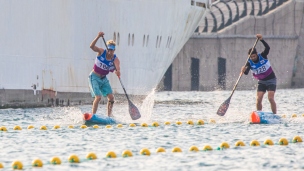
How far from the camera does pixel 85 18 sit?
124 ft

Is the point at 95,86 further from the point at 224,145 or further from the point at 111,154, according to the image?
the point at 111,154

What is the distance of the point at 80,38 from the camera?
124 ft

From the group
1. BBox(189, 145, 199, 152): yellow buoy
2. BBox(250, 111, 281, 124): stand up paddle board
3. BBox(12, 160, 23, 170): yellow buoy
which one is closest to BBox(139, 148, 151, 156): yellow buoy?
BBox(189, 145, 199, 152): yellow buoy

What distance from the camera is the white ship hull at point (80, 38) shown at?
3469 cm

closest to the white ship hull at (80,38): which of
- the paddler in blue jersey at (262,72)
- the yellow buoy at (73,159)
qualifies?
the paddler in blue jersey at (262,72)

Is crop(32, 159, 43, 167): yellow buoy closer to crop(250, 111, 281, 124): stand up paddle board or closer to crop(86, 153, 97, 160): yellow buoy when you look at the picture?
crop(86, 153, 97, 160): yellow buoy

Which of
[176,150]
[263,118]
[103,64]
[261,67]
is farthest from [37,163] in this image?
[261,67]

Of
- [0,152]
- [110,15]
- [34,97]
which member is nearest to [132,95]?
[110,15]

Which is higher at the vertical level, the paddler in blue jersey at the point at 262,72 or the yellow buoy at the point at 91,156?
the paddler in blue jersey at the point at 262,72

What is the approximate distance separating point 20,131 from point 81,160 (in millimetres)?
7081

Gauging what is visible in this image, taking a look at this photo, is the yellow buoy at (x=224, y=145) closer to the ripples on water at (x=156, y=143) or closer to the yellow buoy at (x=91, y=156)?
the ripples on water at (x=156, y=143)

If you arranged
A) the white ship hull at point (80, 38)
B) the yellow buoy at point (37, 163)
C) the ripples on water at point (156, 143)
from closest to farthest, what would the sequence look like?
the yellow buoy at point (37, 163), the ripples on water at point (156, 143), the white ship hull at point (80, 38)

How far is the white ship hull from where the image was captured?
114ft

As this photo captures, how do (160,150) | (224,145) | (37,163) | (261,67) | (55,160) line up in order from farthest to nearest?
(261,67), (224,145), (160,150), (55,160), (37,163)
